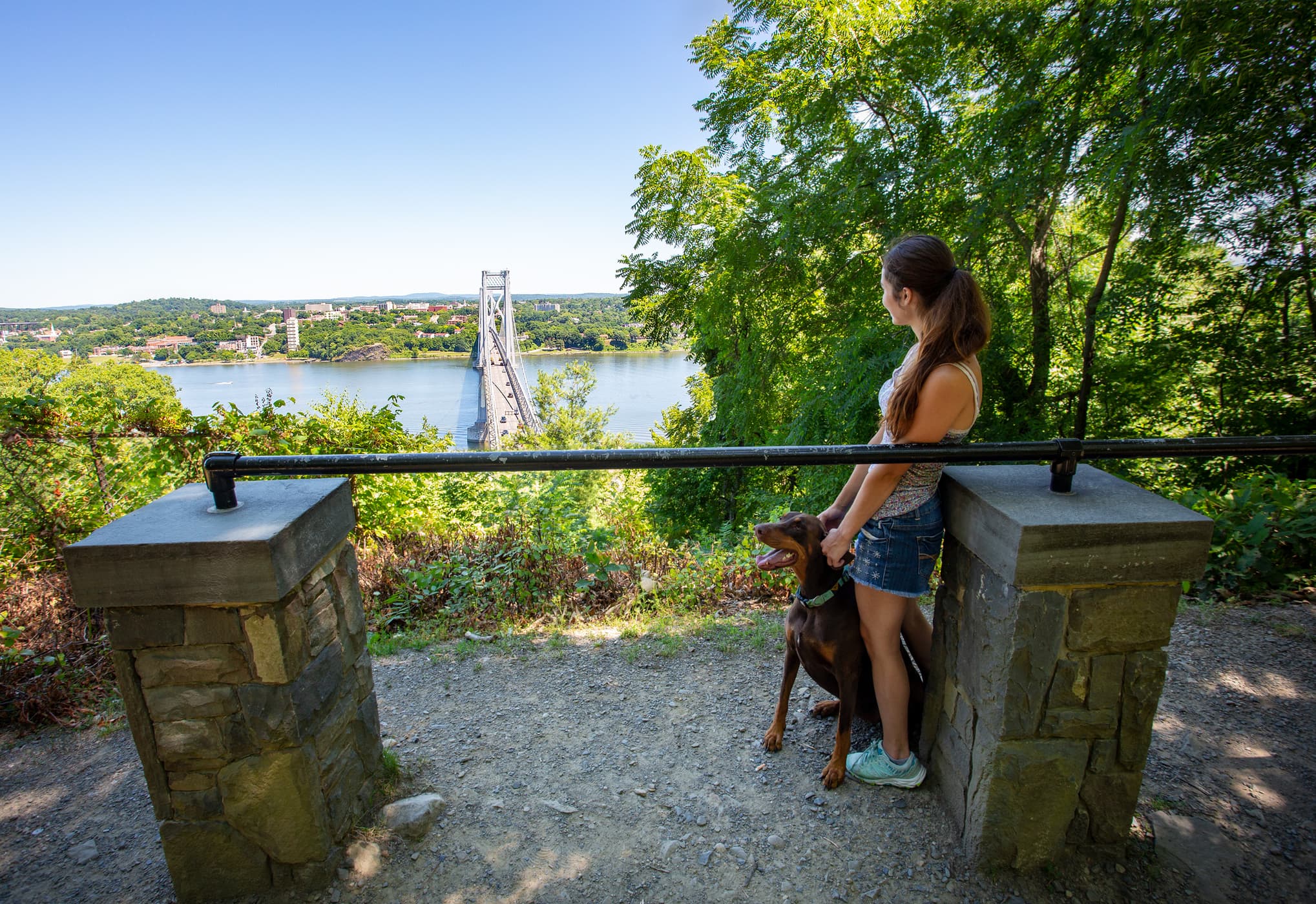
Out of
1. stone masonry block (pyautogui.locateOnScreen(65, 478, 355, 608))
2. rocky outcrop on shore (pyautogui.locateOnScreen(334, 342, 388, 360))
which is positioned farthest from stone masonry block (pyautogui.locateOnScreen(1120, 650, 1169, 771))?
rocky outcrop on shore (pyautogui.locateOnScreen(334, 342, 388, 360))

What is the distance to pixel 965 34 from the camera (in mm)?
5652

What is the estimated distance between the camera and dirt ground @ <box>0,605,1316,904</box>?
1806mm

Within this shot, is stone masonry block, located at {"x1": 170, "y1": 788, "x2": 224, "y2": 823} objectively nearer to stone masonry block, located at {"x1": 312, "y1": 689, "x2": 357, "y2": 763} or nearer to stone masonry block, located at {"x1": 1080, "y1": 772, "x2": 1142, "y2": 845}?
stone masonry block, located at {"x1": 312, "y1": 689, "x2": 357, "y2": 763}

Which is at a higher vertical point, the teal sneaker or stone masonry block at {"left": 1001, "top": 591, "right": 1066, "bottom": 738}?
stone masonry block at {"left": 1001, "top": 591, "right": 1066, "bottom": 738}

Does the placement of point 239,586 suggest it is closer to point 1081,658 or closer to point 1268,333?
point 1081,658

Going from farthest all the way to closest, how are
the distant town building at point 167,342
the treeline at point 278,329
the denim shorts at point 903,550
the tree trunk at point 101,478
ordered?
the treeline at point 278,329 < the distant town building at point 167,342 < the tree trunk at point 101,478 < the denim shorts at point 903,550

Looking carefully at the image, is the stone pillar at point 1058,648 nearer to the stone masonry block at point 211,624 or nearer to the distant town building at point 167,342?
the stone masonry block at point 211,624

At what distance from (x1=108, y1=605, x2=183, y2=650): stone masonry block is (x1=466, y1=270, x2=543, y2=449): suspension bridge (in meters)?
29.1

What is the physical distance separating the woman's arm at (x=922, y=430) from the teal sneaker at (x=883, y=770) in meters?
0.79

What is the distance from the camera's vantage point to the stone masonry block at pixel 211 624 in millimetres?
1572

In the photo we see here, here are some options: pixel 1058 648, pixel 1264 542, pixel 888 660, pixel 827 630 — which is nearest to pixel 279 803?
pixel 827 630

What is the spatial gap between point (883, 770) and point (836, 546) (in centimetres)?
79

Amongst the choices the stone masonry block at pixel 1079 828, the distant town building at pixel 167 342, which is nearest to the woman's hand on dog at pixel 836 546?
the stone masonry block at pixel 1079 828

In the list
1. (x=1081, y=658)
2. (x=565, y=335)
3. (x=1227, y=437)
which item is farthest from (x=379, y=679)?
(x=565, y=335)
